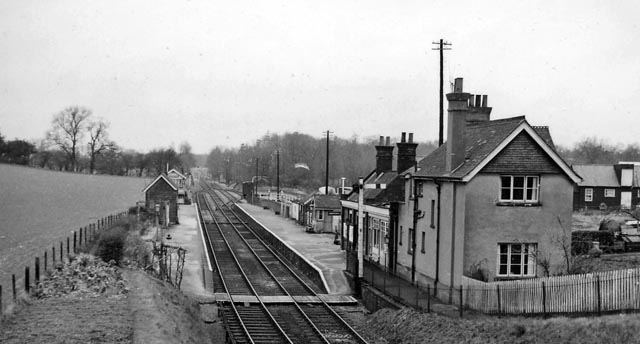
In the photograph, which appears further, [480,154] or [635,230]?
[635,230]

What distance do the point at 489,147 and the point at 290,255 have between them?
773 inches

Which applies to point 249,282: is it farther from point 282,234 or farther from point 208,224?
point 208,224

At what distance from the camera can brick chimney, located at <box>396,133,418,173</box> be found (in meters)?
34.4

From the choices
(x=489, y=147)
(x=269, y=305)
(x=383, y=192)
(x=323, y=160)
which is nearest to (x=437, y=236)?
(x=489, y=147)

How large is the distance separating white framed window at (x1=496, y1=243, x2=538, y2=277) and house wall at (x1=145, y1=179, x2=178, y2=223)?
4112 centimetres

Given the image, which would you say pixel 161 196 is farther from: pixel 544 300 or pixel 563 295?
pixel 563 295

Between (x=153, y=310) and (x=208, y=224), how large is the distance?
49620mm

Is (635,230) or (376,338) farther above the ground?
(635,230)

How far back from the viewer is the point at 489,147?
2402 centimetres

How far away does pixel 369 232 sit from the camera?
3631 cm

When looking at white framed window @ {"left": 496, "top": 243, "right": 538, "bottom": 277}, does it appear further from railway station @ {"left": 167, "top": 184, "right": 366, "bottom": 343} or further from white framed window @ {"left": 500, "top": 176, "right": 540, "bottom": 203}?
railway station @ {"left": 167, "top": 184, "right": 366, "bottom": 343}

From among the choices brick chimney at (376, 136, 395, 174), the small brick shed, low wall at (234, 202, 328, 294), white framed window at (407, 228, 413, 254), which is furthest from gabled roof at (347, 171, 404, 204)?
the small brick shed

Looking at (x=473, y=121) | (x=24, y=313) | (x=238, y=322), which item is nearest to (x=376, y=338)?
(x=238, y=322)

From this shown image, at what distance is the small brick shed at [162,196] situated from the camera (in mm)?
59844
